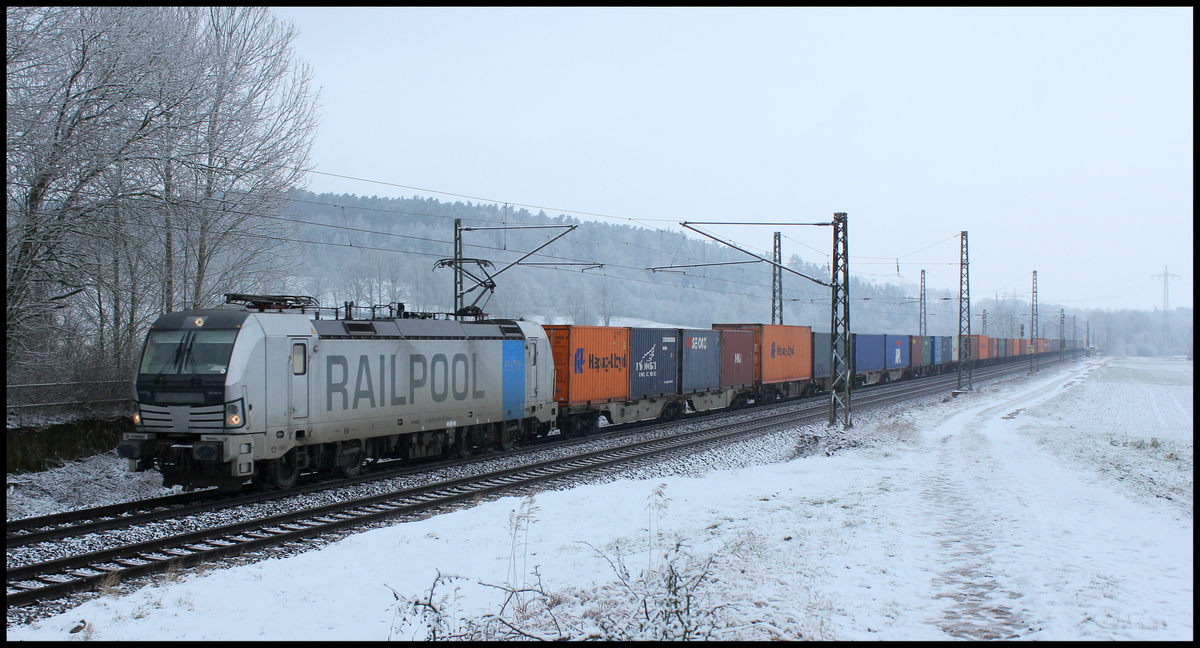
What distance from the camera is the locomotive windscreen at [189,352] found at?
1178cm

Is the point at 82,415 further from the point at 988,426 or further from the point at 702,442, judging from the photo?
the point at 988,426

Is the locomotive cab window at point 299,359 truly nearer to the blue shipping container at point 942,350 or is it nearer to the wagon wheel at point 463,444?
the wagon wheel at point 463,444

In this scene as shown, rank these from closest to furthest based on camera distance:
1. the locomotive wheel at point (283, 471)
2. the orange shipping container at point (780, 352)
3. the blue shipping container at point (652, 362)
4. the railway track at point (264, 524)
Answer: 1. the railway track at point (264, 524)
2. the locomotive wheel at point (283, 471)
3. the blue shipping container at point (652, 362)
4. the orange shipping container at point (780, 352)

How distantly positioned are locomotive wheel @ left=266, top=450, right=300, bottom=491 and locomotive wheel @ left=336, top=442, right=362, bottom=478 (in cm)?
90

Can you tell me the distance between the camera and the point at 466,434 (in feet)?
55.7

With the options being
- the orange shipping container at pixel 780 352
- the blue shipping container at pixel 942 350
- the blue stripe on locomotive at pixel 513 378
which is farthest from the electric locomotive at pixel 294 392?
the blue shipping container at pixel 942 350

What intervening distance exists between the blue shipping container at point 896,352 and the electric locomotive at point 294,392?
33.3 meters

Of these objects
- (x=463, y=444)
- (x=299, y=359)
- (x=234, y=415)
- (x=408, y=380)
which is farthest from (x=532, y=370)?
(x=234, y=415)

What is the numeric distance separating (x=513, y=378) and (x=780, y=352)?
17.5 metres

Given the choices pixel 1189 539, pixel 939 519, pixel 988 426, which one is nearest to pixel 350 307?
pixel 939 519

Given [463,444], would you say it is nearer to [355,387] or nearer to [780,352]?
[355,387]

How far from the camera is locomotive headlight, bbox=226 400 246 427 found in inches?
454

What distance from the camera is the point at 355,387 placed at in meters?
13.6

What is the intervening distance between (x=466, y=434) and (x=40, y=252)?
9.05 m
